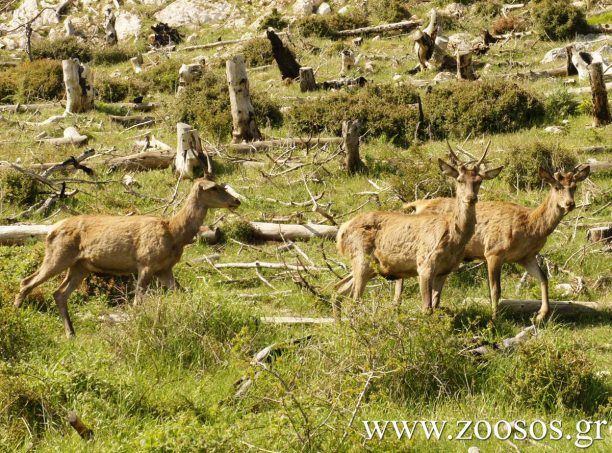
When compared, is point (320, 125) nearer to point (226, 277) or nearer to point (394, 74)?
point (394, 74)

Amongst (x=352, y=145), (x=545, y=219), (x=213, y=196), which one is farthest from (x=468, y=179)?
(x=352, y=145)

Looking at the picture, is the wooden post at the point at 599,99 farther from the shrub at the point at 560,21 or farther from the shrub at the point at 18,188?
the shrub at the point at 18,188

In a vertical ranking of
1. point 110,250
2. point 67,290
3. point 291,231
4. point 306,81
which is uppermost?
point 110,250

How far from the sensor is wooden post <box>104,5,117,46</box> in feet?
136

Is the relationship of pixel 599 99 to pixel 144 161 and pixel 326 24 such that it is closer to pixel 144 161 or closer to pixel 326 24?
pixel 144 161

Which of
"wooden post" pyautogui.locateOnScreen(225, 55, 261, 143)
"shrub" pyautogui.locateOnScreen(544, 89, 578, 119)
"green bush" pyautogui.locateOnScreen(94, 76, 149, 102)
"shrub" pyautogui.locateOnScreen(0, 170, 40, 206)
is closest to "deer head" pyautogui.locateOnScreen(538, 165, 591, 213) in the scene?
"shrub" pyautogui.locateOnScreen(544, 89, 578, 119)

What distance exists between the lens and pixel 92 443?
293 inches

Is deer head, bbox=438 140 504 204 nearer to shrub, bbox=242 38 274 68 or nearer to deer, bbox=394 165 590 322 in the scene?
deer, bbox=394 165 590 322

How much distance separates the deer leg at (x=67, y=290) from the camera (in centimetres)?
1097

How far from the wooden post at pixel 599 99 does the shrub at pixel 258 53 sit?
43.4 feet

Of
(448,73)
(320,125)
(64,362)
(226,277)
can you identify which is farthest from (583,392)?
(448,73)

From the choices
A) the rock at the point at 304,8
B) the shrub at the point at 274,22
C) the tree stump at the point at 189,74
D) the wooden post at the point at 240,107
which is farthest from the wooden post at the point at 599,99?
the rock at the point at 304,8

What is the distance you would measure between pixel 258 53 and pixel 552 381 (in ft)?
76.5

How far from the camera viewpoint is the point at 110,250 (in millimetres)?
11344
